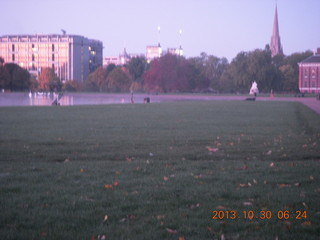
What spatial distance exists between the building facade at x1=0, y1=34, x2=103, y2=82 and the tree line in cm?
3254

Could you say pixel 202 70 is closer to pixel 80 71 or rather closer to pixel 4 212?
pixel 80 71

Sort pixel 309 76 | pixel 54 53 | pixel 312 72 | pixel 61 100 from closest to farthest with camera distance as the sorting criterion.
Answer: pixel 61 100
pixel 312 72
pixel 309 76
pixel 54 53

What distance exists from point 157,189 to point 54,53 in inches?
6172

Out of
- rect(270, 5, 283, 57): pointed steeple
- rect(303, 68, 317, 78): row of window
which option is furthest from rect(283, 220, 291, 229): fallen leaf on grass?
rect(270, 5, 283, 57): pointed steeple

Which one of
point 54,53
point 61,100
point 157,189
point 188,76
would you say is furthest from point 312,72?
point 54,53

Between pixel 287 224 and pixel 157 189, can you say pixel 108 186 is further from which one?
pixel 287 224

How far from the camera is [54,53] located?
512 ft

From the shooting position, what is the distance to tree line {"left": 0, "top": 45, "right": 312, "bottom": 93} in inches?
3467

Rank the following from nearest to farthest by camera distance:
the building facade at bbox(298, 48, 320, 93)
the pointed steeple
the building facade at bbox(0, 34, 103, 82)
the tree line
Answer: the tree line, the building facade at bbox(298, 48, 320, 93), the building facade at bbox(0, 34, 103, 82), the pointed steeple

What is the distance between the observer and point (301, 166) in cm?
897

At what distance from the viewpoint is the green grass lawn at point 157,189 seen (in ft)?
17.0

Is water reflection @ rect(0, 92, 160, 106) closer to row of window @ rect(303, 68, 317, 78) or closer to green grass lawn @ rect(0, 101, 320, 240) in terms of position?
green grass lawn @ rect(0, 101, 320, 240)

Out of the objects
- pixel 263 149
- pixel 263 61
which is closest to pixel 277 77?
pixel 263 61

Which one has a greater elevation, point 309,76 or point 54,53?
point 54,53
